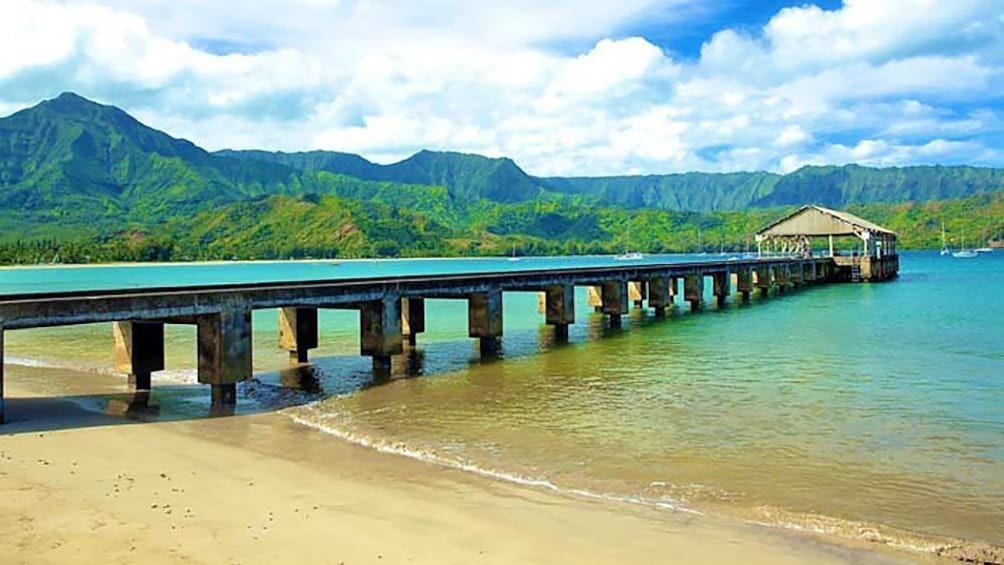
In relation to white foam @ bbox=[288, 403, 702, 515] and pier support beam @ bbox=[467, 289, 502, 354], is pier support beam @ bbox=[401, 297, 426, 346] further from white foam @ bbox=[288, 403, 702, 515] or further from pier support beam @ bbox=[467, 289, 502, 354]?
white foam @ bbox=[288, 403, 702, 515]

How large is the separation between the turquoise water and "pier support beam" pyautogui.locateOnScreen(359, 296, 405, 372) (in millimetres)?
682

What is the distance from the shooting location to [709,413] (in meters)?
18.7

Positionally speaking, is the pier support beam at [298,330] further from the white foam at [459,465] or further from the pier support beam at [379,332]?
the white foam at [459,465]

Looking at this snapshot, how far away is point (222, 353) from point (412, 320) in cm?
1347

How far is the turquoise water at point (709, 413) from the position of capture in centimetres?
1233

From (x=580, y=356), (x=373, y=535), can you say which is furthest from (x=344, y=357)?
(x=373, y=535)

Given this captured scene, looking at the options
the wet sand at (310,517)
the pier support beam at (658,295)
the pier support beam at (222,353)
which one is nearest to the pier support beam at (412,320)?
the pier support beam at (222,353)

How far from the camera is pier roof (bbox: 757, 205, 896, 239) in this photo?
262 ft

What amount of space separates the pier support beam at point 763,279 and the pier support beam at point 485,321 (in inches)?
1802

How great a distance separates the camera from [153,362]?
846 inches

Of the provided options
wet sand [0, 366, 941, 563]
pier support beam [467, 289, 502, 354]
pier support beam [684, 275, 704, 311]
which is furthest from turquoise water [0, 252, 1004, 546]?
pier support beam [684, 275, 704, 311]

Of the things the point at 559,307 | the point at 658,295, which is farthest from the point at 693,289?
the point at 559,307

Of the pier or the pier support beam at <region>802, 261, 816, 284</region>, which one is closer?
the pier

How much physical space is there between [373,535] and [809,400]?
14.2 metres
